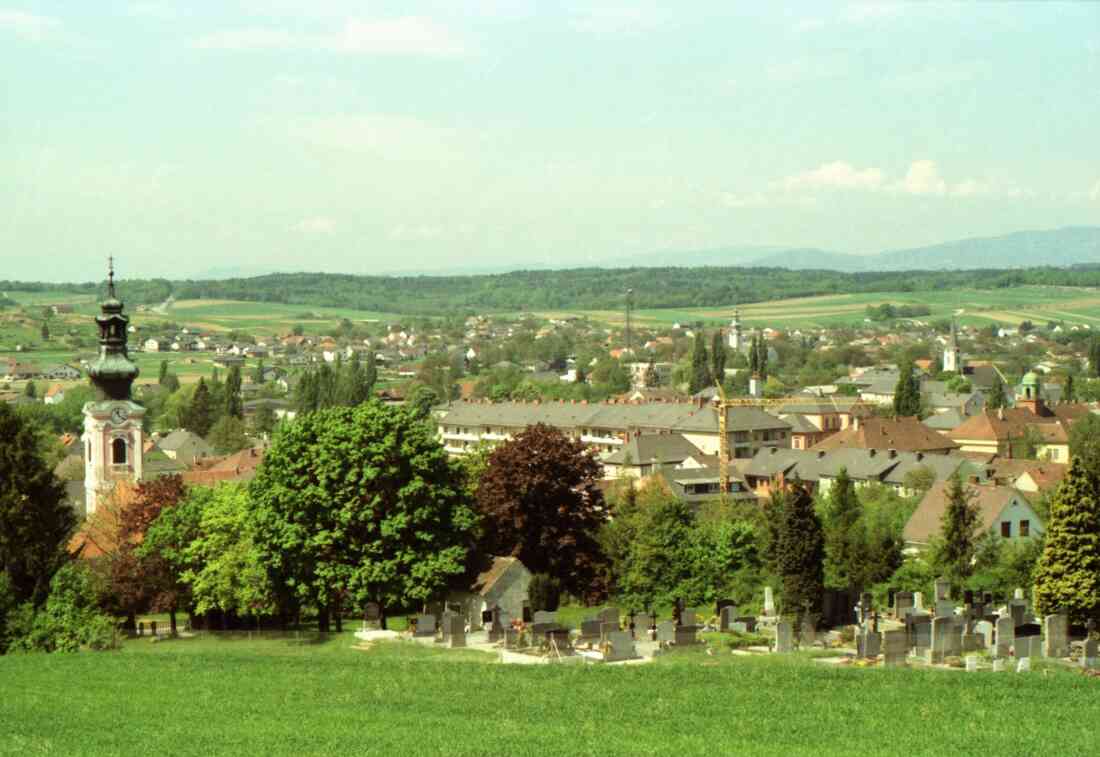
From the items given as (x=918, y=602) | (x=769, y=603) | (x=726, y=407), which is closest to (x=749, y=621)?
(x=769, y=603)

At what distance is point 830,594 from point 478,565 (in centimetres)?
1127

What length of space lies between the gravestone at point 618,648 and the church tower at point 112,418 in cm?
3361

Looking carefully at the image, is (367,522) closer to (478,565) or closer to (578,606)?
(478,565)

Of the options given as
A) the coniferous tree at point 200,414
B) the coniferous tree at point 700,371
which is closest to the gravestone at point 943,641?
the coniferous tree at point 200,414

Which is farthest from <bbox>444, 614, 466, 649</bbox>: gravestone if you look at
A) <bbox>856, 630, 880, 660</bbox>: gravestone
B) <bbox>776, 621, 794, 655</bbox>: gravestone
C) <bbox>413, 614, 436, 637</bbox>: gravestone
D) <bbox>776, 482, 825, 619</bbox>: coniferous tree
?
<bbox>776, 482, 825, 619</bbox>: coniferous tree

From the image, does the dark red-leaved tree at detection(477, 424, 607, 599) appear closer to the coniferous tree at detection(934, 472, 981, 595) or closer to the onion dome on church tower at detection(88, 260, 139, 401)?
the coniferous tree at detection(934, 472, 981, 595)

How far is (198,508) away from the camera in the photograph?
49062 millimetres

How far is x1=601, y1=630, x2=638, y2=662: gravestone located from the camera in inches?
1463

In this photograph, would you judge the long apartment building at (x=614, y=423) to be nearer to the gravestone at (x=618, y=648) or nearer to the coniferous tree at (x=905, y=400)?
the coniferous tree at (x=905, y=400)

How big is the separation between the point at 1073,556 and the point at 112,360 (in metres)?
42.0

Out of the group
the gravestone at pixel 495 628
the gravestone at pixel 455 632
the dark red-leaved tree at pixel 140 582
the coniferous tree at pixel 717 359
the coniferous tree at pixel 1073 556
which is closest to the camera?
the gravestone at pixel 455 632

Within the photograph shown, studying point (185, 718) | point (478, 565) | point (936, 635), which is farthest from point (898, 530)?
point (185, 718)

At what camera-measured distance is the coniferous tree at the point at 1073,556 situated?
42.5m

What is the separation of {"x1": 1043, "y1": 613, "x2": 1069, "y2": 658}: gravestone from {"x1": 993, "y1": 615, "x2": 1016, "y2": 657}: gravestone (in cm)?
87
